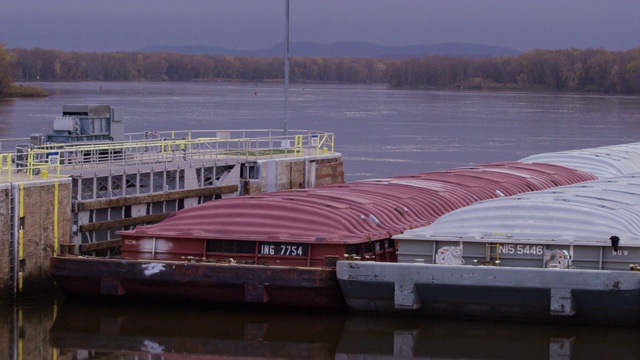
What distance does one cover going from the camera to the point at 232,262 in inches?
896

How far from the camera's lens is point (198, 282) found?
22469 mm

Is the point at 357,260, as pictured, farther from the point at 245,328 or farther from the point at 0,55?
the point at 0,55

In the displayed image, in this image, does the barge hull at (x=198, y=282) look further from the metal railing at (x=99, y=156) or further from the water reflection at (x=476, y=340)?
the metal railing at (x=99, y=156)

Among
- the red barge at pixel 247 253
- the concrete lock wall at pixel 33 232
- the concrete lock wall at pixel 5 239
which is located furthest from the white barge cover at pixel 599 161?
the concrete lock wall at pixel 5 239

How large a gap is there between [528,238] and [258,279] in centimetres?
505

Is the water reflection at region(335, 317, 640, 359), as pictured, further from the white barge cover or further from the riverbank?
the riverbank

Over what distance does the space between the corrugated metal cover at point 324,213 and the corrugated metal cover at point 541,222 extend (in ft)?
4.96

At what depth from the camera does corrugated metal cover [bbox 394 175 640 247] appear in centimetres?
2192

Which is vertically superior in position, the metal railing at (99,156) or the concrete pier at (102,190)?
the metal railing at (99,156)

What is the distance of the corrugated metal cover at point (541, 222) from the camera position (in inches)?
863

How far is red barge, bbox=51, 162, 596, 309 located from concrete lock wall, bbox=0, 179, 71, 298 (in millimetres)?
820

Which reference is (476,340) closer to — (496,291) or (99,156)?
(496,291)

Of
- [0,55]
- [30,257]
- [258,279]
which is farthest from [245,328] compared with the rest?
[0,55]

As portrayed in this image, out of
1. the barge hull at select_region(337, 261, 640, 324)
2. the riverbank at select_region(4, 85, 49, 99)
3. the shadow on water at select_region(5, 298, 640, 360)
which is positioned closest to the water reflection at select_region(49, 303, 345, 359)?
the shadow on water at select_region(5, 298, 640, 360)
